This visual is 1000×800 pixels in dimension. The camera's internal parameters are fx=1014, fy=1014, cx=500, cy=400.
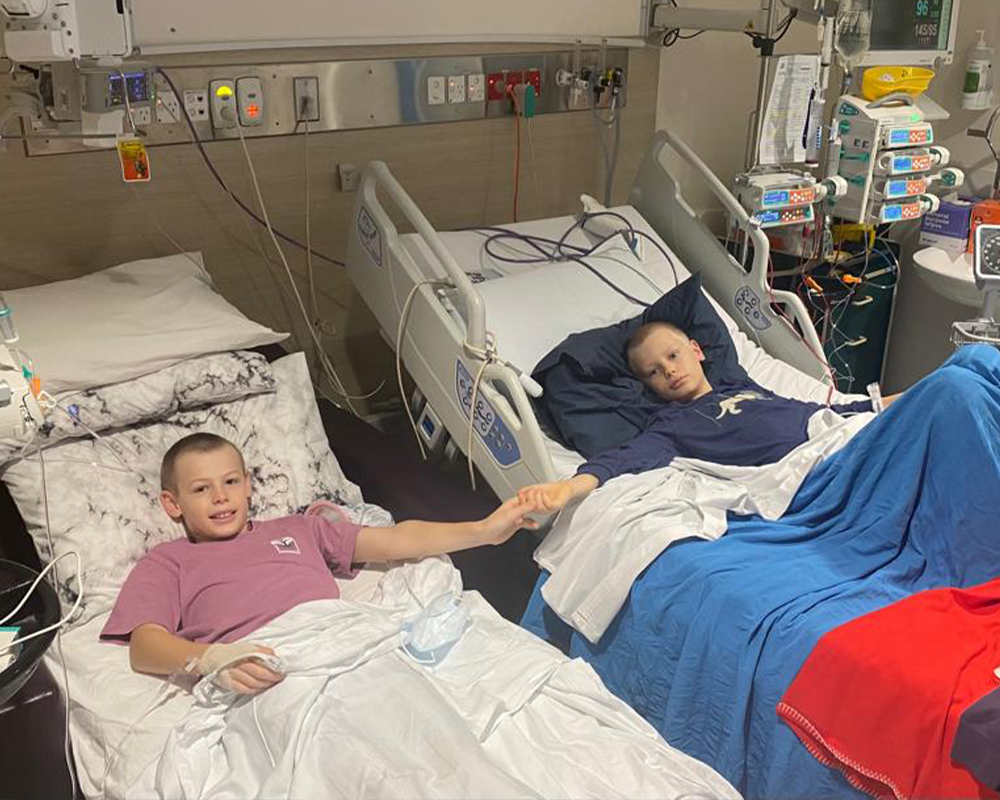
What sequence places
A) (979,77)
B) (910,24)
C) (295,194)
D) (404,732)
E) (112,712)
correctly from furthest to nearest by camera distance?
(979,77) → (910,24) → (295,194) → (112,712) → (404,732)

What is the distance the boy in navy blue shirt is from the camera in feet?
7.36

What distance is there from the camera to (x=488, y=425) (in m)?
2.35

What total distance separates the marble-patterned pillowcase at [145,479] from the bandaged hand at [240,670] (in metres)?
0.43

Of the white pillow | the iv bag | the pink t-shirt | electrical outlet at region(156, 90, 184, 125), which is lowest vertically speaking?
the pink t-shirt

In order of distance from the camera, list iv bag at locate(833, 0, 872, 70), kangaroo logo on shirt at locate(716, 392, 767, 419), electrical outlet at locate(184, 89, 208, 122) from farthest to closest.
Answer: iv bag at locate(833, 0, 872, 70), electrical outlet at locate(184, 89, 208, 122), kangaroo logo on shirt at locate(716, 392, 767, 419)

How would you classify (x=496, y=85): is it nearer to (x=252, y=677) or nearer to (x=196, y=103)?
(x=196, y=103)

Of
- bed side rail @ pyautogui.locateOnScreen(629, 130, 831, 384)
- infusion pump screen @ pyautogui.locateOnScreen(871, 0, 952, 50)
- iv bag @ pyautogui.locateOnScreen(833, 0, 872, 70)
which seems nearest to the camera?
bed side rail @ pyautogui.locateOnScreen(629, 130, 831, 384)

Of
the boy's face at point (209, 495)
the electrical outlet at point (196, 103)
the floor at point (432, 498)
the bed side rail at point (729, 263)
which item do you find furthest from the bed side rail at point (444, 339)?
the bed side rail at point (729, 263)

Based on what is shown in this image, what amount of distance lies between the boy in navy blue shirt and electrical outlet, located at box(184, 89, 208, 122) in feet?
4.10

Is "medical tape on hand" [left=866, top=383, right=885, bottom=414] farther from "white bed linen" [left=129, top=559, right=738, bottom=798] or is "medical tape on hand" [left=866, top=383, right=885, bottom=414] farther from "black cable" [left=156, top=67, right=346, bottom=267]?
"black cable" [left=156, top=67, right=346, bottom=267]

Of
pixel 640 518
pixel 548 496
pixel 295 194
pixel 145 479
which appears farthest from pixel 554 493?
pixel 295 194

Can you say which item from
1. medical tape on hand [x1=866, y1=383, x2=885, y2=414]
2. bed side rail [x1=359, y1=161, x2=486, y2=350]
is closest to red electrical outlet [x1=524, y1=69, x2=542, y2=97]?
bed side rail [x1=359, y1=161, x2=486, y2=350]

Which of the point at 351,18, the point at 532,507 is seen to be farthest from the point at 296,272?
the point at 532,507

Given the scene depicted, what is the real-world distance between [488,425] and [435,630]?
1.94ft
